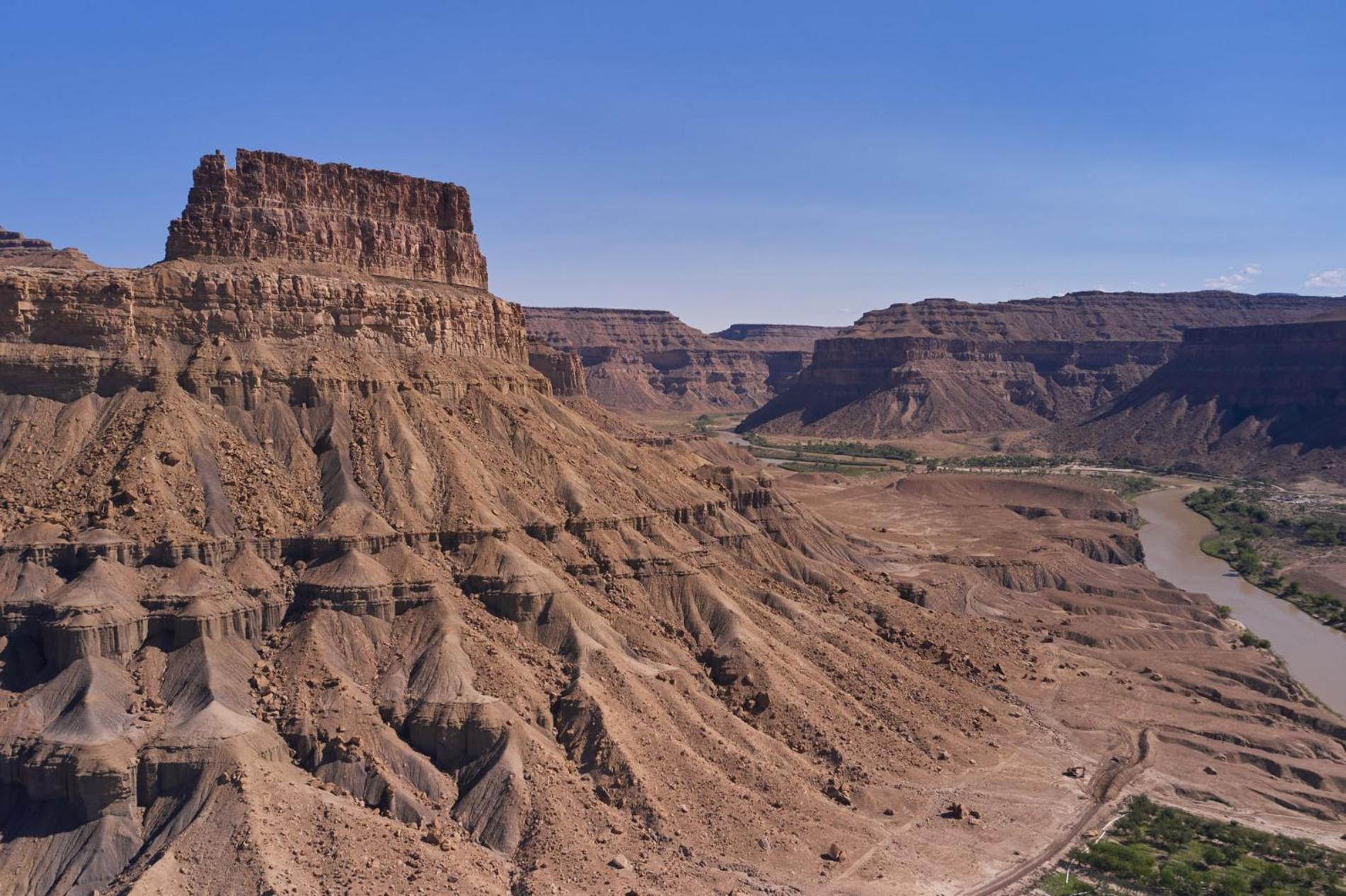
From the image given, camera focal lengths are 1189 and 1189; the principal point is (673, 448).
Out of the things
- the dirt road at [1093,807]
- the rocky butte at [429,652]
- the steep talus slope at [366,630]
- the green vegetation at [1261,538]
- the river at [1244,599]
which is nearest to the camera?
the steep talus slope at [366,630]

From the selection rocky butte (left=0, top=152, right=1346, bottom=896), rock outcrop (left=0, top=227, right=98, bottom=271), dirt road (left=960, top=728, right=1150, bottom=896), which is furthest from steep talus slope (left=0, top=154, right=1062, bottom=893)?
rock outcrop (left=0, top=227, right=98, bottom=271)

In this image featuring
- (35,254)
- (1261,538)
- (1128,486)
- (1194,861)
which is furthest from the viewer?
(1128,486)

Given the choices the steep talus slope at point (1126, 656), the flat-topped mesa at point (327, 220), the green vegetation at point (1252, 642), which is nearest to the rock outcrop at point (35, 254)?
the flat-topped mesa at point (327, 220)

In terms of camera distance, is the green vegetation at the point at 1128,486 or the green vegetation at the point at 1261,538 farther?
the green vegetation at the point at 1128,486

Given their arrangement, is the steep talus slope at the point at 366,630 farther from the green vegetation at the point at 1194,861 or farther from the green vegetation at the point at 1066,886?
the green vegetation at the point at 1194,861

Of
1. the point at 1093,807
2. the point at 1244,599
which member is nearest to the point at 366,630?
the point at 1093,807

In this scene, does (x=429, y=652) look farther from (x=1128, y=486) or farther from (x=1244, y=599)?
(x=1128, y=486)

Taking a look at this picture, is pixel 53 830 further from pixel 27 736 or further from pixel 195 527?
pixel 195 527
